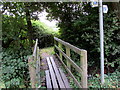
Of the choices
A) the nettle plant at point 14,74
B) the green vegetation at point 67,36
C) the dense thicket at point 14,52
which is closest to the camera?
the nettle plant at point 14,74

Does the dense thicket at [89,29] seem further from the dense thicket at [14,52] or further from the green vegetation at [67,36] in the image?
the dense thicket at [14,52]

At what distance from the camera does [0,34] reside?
368cm

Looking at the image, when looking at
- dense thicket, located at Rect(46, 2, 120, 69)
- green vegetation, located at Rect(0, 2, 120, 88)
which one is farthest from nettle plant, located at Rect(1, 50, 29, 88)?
dense thicket, located at Rect(46, 2, 120, 69)

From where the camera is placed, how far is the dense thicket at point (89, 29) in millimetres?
3971

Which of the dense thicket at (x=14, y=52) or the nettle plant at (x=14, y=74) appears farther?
the dense thicket at (x=14, y=52)

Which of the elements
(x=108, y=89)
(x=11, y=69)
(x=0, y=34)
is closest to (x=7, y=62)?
(x=11, y=69)

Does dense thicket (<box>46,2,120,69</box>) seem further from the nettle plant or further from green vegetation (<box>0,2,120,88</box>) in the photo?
the nettle plant

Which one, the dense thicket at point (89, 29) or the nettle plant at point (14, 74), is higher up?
the dense thicket at point (89, 29)

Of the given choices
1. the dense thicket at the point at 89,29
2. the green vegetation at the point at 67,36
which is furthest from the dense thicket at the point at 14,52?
the dense thicket at the point at 89,29

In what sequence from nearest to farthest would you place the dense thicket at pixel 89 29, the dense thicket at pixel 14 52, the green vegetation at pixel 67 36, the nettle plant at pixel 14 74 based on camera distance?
the nettle plant at pixel 14 74, the dense thicket at pixel 14 52, the green vegetation at pixel 67 36, the dense thicket at pixel 89 29

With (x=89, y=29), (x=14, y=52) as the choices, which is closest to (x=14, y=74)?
(x=14, y=52)

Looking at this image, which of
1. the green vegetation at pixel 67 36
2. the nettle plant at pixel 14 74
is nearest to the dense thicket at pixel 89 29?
the green vegetation at pixel 67 36

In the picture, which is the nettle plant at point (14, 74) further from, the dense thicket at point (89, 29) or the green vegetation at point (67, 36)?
the dense thicket at point (89, 29)

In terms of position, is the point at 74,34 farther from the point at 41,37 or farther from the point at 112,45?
the point at 41,37
